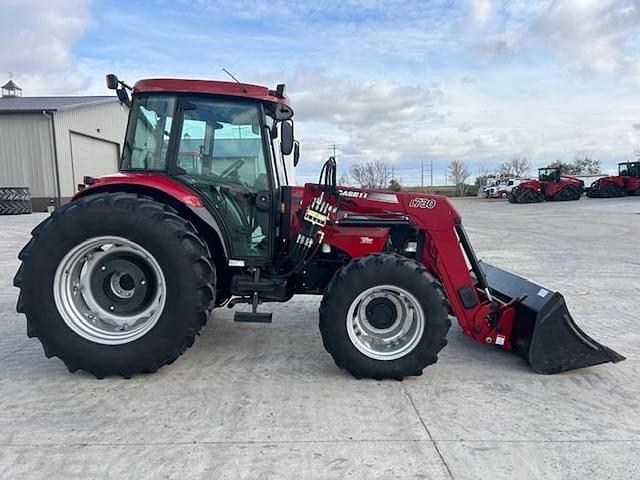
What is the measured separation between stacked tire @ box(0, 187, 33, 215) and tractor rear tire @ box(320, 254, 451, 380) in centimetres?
2249

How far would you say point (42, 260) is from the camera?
400 cm

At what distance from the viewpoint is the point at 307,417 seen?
345 centimetres

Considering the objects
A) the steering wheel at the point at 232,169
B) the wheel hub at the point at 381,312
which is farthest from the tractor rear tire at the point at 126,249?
the wheel hub at the point at 381,312

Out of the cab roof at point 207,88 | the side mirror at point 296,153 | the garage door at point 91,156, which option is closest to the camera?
the cab roof at point 207,88

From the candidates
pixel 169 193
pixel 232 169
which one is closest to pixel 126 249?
pixel 169 193

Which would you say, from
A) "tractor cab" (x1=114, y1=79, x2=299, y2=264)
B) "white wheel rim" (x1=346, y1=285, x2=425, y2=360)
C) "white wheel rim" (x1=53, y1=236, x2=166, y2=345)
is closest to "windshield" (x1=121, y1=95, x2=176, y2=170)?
"tractor cab" (x1=114, y1=79, x2=299, y2=264)

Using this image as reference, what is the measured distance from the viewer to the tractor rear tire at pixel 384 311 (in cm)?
397

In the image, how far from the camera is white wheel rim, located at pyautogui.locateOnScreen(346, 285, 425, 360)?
402cm

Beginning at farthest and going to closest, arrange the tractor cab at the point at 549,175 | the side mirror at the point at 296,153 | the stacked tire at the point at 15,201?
1. the tractor cab at the point at 549,175
2. the stacked tire at the point at 15,201
3. the side mirror at the point at 296,153

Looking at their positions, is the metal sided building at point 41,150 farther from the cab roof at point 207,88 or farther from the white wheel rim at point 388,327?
the white wheel rim at point 388,327

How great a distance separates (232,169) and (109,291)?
57.0 inches

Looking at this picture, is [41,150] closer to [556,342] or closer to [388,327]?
[388,327]

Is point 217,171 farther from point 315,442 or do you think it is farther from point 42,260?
point 315,442

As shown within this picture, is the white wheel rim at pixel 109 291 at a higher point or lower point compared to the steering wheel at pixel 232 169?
lower
